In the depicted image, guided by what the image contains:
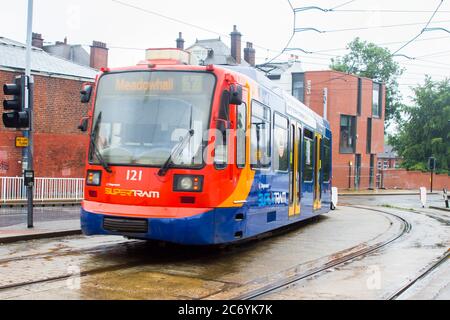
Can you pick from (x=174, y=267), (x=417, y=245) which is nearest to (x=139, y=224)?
(x=174, y=267)

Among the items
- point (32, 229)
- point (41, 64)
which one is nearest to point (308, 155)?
point (32, 229)

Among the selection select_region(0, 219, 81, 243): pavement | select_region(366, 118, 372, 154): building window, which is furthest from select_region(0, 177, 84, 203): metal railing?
select_region(366, 118, 372, 154): building window

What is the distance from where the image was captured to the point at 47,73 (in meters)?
26.3

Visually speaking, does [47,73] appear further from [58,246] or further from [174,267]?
[174,267]

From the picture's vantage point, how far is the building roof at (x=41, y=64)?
26.5 metres

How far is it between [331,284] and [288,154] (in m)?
5.22

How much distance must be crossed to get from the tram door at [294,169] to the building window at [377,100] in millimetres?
41551

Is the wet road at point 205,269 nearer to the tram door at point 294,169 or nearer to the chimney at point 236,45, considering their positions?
the tram door at point 294,169

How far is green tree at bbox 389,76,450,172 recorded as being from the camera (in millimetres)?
64250

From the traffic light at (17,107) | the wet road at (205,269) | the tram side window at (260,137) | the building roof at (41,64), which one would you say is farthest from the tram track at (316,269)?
the building roof at (41,64)

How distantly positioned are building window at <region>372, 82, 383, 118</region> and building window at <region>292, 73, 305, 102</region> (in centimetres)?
838
